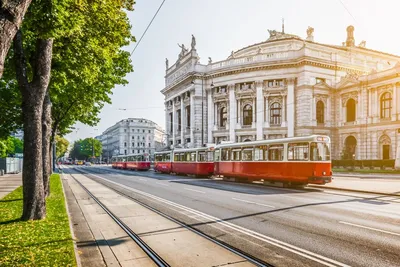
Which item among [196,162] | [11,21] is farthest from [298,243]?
[196,162]

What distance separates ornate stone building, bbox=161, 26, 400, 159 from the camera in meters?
41.3

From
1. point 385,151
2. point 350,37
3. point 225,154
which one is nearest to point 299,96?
point 385,151

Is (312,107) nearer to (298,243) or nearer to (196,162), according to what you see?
(196,162)

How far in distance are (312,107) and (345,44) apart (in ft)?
83.9

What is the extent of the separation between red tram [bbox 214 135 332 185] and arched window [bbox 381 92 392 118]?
26.4 metres

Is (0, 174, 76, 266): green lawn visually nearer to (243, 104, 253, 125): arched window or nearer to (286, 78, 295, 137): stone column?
(286, 78, 295, 137): stone column

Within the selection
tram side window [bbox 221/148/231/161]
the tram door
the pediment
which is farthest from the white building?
tram side window [bbox 221/148/231/161]

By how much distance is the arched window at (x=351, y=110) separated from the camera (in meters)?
45.8

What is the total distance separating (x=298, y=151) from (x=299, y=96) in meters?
30.8

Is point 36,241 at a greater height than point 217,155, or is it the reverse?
point 217,155

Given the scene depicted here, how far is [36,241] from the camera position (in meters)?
6.83

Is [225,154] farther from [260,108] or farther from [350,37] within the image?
[350,37]

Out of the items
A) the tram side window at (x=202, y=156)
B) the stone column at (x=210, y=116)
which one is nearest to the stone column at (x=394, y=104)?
the tram side window at (x=202, y=156)

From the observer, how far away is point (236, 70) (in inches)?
2035
